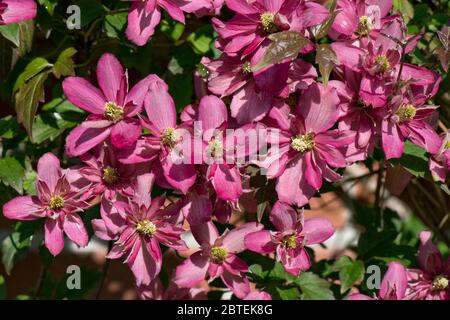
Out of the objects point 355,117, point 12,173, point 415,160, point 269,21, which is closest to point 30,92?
point 12,173

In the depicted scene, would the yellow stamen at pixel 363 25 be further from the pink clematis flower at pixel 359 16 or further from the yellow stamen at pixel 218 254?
the yellow stamen at pixel 218 254

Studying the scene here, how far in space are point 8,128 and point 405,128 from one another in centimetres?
69

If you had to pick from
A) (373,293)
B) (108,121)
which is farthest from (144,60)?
(373,293)

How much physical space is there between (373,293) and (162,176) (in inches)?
17.0

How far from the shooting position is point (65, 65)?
4.03ft

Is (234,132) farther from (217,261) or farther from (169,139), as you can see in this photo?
(217,261)

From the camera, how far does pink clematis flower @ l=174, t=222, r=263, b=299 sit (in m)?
1.15

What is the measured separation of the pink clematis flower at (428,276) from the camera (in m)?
1.27

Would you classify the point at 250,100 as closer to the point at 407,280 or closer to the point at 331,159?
the point at 331,159

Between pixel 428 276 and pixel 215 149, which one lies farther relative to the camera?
pixel 428 276

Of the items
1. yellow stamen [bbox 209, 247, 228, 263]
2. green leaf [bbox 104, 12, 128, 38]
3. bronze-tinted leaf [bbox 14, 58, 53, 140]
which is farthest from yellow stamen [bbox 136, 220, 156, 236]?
green leaf [bbox 104, 12, 128, 38]

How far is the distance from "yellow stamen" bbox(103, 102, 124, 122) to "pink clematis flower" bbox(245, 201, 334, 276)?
27 cm

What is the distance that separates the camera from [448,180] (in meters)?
1.41

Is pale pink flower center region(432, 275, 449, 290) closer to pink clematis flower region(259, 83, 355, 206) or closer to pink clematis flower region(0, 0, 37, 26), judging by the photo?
pink clematis flower region(259, 83, 355, 206)
